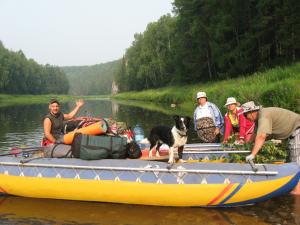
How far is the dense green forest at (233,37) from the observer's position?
28734 millimetres

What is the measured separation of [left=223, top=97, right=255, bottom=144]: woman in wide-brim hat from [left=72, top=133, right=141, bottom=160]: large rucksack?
303cm

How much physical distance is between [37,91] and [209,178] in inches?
5504

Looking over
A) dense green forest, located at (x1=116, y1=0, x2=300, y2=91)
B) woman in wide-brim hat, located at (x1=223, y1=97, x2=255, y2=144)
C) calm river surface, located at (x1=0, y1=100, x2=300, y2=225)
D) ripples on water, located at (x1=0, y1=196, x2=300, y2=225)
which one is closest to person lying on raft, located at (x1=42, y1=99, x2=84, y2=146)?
calm river surface, located at (x1=0, y1=100, x2=300, y2=225)

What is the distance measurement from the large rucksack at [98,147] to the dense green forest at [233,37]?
73.3ft

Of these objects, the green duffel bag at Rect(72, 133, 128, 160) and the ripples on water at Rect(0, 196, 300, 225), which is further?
the green duffel bag at Rect(72, 133, 128, 160)

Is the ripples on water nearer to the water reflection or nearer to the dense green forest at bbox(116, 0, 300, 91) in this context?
the water reflection

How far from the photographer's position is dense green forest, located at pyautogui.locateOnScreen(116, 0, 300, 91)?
28734 mm

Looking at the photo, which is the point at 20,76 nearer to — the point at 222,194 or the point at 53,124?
the point at 53,124

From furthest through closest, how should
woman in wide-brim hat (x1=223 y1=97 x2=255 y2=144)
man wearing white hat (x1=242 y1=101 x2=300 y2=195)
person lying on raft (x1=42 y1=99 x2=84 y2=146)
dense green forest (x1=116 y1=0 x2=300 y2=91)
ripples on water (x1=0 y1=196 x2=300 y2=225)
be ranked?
dense green forest (x1=116 y1=0 x2=300 y2=91)
person lying on raft (x1=42 y1=99 x2=84 y2=146)
woman in wide-brim hat (x1=223 y1=97 x2=255 y2=144)
man wearing white hat (x1=242 y1=101 x2=300 y2=195)
ripples on water (x1=0 y1=196 x2=300 y2=225)

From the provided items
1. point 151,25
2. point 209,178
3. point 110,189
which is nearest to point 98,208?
point 110,189

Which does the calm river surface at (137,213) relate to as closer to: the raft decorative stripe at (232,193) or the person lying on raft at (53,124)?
the raft decorative stripe at (232,193)

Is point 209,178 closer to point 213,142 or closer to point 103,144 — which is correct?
point 103,144

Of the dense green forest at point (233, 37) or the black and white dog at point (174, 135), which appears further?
the dense green forest at point (233, 37)

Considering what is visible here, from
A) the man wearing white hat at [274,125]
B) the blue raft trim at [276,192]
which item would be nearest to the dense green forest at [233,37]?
the man wearing white hat at [274,125]
